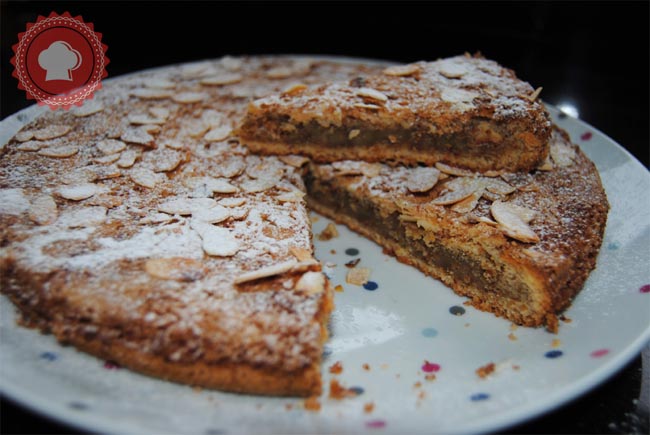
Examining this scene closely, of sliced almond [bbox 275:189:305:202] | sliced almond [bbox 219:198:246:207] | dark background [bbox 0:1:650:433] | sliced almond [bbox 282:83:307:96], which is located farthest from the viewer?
dark background [bbox 0:1:650:433]

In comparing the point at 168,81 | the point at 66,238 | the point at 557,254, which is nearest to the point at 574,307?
the point at 557,254

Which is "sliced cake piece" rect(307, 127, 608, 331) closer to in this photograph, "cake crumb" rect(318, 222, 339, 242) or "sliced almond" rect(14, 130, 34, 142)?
"cake crumb" rect(318, 222, 339, 242)

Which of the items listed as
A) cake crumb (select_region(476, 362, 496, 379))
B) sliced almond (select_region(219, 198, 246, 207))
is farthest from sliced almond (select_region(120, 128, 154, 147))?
cake crumb (select_region(476, 362, 496, 379))

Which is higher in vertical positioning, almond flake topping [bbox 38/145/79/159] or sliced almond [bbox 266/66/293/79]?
sliced almond [bbox 266/66/293/79]

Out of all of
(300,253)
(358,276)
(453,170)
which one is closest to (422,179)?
(453,170)

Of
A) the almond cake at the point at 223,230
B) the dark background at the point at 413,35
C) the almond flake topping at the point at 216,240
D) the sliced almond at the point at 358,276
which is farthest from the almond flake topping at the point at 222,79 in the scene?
the sliced almond at the point at 358,276

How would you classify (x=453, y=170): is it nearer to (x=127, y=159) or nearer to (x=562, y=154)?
(x=562, y=154)

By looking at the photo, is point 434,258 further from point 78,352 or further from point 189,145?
point 78,352
